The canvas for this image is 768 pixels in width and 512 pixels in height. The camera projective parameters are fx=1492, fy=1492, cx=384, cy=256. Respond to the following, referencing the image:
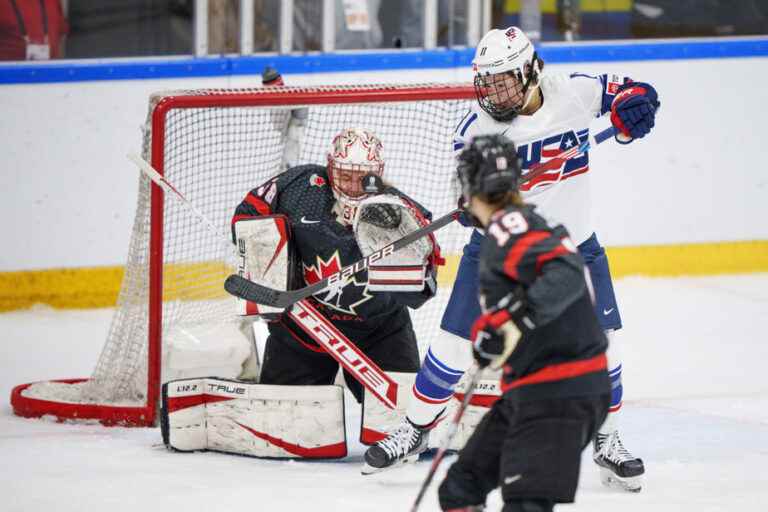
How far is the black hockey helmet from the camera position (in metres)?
2.96

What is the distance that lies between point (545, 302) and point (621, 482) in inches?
48.1

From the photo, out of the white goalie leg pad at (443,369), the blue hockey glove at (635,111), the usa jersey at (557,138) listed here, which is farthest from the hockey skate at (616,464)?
the blue hockey glove at (635,111)

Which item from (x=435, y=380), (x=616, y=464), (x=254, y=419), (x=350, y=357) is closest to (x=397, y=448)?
(x=435, y=380)

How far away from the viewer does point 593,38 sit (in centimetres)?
669

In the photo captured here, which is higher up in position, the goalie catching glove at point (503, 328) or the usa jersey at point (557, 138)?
the usa jersey at point (557, 138)

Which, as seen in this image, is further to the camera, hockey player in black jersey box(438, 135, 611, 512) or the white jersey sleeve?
the white jersey sleeve

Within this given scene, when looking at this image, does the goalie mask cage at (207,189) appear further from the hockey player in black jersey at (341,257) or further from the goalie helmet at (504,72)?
the goalie helmet at (504,72)

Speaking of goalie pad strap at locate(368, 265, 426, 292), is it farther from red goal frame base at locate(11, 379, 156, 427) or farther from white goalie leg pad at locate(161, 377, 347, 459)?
red goal frame base at locate(11, 379, 156, 427)

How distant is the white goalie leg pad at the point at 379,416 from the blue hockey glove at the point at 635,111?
3.27 feet

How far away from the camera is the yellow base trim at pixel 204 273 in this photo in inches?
203

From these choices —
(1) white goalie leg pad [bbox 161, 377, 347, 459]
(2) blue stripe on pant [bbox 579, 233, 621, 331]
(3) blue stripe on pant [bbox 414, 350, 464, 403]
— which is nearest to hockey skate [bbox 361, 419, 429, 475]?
(3) blue stripe on pant [bbox 414, 350, 464, 403]

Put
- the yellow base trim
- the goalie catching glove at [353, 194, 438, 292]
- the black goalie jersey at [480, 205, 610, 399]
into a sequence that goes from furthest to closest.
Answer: the yellow base trim
the goalie catching glove at [353, 194, 438, 292]
the black goalie jersey at [480, 205, 610, 399]

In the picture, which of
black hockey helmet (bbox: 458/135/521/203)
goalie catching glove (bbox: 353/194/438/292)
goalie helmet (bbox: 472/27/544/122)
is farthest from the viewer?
goalie catching glove (bbox: 353/194/438/292)

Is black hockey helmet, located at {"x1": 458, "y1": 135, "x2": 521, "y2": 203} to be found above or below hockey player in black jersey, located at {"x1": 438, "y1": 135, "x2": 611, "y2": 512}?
above
